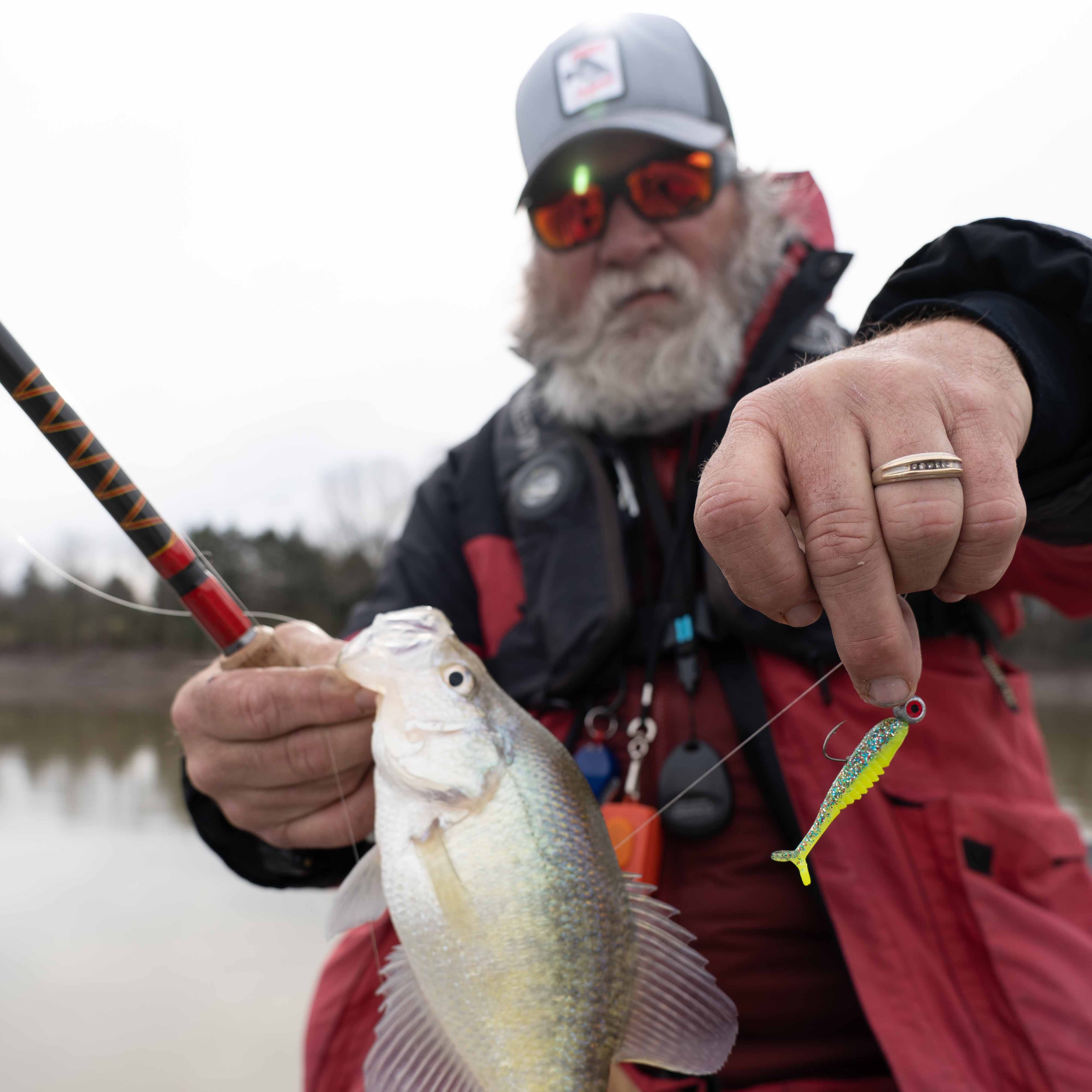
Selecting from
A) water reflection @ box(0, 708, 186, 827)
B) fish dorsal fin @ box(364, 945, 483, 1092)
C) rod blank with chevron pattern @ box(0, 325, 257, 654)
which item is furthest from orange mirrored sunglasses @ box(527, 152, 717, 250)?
water reflection @ box(0, 708, 186, 827)

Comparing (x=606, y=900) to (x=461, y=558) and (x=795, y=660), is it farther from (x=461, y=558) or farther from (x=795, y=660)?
(x=461, y=558)

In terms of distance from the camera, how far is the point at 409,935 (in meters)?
1.11

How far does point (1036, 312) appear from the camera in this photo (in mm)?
1211

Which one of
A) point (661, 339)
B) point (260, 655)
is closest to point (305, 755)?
point (260, 655)

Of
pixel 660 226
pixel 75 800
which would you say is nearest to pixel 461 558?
pixel 660 226

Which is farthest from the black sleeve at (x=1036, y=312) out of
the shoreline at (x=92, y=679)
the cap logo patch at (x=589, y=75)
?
the shoreline at (x=92, y=679)

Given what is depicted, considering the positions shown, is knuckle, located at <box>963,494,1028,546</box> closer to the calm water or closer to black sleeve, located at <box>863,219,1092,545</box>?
black sleeve, located at <box>863,219,1092,545</box>

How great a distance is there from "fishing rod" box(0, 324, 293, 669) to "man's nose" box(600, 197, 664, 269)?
171cm

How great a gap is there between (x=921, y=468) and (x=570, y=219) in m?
2.15

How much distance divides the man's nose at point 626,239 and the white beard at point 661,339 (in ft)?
0.10

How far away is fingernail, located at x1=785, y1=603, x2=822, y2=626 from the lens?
0.81m

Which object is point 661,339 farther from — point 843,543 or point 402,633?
point 843,543

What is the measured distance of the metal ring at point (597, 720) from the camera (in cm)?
189

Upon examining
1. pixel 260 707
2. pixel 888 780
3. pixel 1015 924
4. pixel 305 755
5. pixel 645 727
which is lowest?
pixel 1015 924
